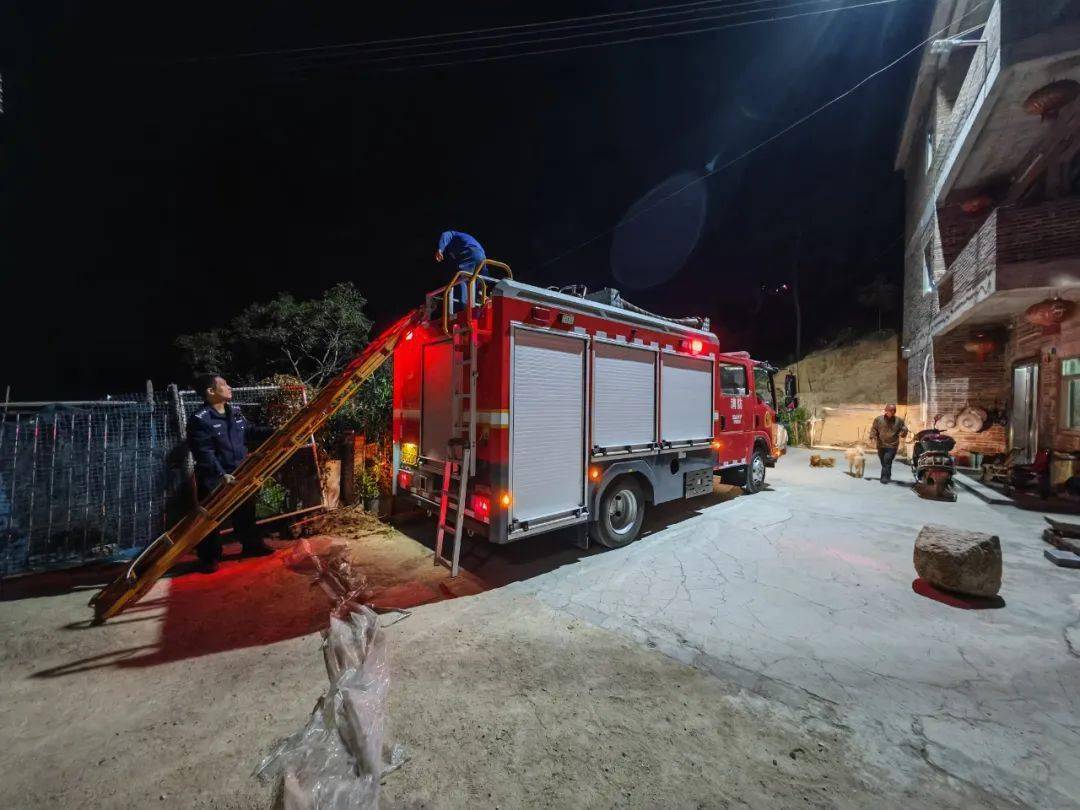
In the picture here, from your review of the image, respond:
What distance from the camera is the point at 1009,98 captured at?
8.02 metres

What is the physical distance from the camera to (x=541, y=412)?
4.63m

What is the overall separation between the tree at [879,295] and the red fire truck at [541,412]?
983 inches

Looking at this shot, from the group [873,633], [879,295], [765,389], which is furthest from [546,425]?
[879,295]

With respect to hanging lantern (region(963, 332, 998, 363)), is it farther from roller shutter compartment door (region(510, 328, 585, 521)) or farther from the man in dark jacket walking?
roller shutter compartment door (region(510, 328, 585, 521))

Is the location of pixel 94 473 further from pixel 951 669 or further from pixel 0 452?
pixel 951 669

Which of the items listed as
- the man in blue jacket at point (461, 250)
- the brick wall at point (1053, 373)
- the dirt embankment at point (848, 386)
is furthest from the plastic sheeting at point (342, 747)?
the dirt embankment at point (848, 386)

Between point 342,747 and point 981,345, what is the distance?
15572 millimetres

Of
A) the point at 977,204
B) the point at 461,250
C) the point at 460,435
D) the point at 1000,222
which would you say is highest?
the point at 977,204

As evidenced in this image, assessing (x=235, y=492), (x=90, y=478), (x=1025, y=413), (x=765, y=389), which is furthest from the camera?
(x=1025, y=413)

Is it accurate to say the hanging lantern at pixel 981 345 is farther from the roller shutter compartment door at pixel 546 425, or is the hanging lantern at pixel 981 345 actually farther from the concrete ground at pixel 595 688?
the roller shutter compartment door at pixel 546 425

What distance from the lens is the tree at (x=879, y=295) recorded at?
2448 cm

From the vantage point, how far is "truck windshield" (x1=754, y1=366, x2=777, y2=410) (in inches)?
357

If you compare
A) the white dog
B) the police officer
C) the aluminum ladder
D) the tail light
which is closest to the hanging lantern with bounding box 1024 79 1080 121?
the white dog

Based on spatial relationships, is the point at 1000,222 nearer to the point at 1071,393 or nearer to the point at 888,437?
the point at 1071,393
